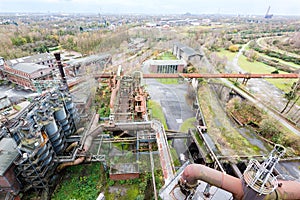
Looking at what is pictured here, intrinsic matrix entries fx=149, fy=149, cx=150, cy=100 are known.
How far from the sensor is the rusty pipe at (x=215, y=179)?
548 cm

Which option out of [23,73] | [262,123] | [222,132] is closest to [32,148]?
[222,132]

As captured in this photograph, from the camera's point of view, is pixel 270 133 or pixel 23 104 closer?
pixel 270 133

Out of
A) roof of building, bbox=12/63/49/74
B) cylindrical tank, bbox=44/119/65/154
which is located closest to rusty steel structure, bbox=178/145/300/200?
cylindrical tank, bbox=44/119/65/154

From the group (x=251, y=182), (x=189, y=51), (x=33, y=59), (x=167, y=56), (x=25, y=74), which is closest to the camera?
(x=251, y=182)

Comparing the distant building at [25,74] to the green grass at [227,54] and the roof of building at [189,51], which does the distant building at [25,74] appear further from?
the green grass at [227,54]

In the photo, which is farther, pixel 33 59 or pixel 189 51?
pixel 189 51

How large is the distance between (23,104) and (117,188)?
2171cm

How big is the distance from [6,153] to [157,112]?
48.6 ft

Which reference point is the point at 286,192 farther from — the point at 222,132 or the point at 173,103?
the point at 173,103

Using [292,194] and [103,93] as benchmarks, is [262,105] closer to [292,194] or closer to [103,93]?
[292,194]

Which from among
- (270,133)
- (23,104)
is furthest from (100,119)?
(270,133)

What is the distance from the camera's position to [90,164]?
40.5 ft

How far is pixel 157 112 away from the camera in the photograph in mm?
20125

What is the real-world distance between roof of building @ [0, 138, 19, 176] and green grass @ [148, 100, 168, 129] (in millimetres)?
13304
